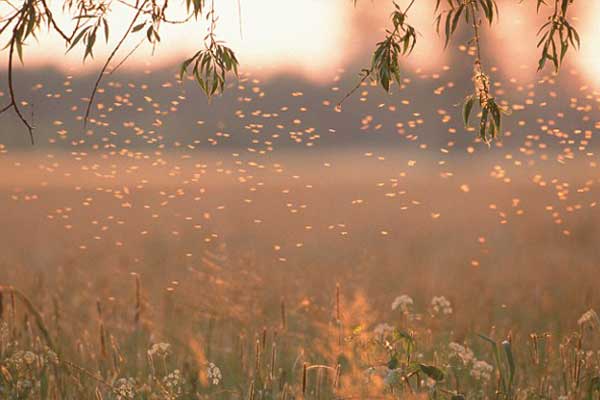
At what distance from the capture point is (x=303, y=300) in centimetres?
928

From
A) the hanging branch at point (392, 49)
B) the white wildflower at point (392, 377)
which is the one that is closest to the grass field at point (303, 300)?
the white wildflower at point (392, 377)

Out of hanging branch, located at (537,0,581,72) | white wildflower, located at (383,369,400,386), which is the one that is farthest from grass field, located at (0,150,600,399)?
hanging branch, located at (537,0,581,72)

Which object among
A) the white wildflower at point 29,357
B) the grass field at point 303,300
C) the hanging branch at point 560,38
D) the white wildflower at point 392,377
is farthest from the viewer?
the grass field at point 303,300

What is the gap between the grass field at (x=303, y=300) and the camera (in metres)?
5.01

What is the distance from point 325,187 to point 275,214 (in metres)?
12.0

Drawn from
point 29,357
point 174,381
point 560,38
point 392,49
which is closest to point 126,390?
point 174,381

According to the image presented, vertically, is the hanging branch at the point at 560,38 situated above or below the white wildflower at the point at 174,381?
above

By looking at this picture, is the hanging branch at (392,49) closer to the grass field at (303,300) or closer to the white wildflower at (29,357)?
the grass field at (303,300)

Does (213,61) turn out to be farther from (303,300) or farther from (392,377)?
(303,300)

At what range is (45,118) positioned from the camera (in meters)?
58.2

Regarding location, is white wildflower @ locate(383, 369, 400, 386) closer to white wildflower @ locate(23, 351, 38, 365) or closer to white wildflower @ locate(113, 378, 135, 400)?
white wildflower @ locate(113, 378, 135, 400)

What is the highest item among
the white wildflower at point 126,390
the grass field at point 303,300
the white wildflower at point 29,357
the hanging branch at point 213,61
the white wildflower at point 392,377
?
the hanging branch at point 213,61

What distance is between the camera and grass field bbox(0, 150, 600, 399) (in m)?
5.01

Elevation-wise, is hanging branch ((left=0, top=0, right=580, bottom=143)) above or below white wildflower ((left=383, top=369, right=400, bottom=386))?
above
